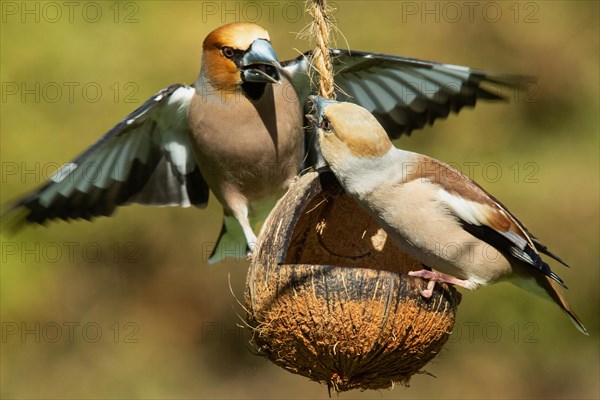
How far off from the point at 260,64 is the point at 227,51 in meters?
0.21

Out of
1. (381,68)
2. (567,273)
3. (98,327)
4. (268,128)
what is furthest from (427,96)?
(98,327)

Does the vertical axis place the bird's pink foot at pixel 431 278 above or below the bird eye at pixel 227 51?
below

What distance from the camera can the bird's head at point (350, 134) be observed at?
12.9 feet

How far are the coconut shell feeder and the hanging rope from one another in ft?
1.36

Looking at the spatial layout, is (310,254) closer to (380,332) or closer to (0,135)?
(380,332)

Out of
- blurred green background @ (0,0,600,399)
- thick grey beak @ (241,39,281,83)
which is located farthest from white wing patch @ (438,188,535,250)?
blurred green background @ (0,0,600,399)

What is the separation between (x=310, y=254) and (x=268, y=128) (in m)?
0.76

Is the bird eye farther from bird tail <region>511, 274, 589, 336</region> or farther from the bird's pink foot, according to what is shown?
bird tail <region>511, 274, 589, 336</region>

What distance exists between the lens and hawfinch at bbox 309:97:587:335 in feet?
13.0

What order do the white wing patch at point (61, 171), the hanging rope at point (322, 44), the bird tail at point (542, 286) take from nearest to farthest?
the hanging rope at point (322, 44) → the bird tail at point (542, 286) → the white wing patch at point (61, 171)

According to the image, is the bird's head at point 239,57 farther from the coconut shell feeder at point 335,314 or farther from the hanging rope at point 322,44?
the coconut shell feeder at point 335,314

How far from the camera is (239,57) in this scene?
4922 mm

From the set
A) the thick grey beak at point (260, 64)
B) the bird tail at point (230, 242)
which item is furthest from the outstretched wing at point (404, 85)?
the bird tail at point (230, 242)

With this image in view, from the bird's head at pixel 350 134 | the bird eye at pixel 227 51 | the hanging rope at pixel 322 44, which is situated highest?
the hanging rope at pixel 322 44
